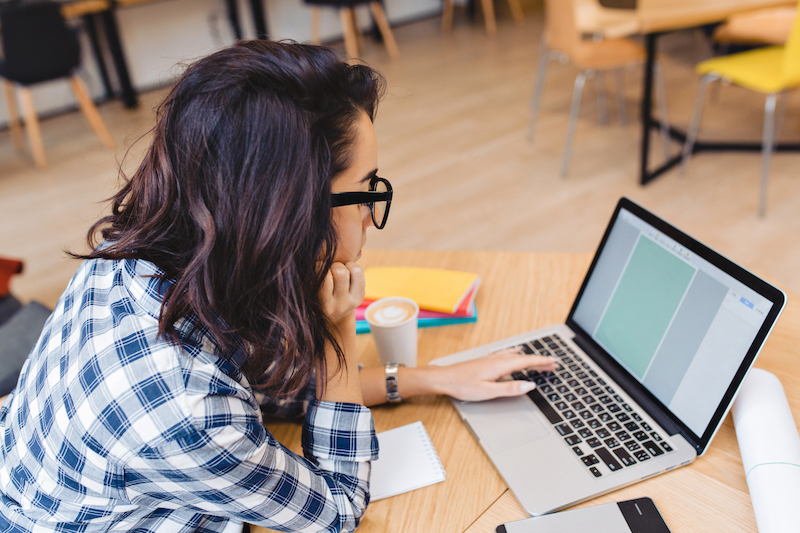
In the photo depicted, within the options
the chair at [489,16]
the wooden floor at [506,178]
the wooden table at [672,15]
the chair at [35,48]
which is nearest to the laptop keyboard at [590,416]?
the wooden floor at [506,178]

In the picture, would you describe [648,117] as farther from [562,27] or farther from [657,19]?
[562,27]

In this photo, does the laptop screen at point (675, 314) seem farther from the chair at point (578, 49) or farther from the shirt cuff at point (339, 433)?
the chair at point (578, 49)

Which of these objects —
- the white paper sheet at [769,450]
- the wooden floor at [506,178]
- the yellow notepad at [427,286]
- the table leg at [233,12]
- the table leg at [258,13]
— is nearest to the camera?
the white paper sheet at [769,450]

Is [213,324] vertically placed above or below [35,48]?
above

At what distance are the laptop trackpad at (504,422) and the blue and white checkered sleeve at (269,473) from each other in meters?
0.15

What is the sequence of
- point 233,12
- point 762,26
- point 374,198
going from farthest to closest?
point 233,12 → point 762,26 → point 374,198

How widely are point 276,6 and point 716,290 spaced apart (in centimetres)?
546

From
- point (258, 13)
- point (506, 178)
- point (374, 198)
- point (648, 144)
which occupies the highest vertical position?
point (374, 198)

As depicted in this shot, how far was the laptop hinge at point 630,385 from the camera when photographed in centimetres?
78

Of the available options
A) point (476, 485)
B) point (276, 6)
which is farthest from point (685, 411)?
point (276, 6)

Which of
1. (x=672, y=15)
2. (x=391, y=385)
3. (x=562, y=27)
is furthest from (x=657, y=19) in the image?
(x=391, y=385)

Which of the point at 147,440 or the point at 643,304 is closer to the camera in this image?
the point at 147,440

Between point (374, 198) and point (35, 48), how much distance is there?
3.73m

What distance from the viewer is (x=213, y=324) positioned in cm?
65
